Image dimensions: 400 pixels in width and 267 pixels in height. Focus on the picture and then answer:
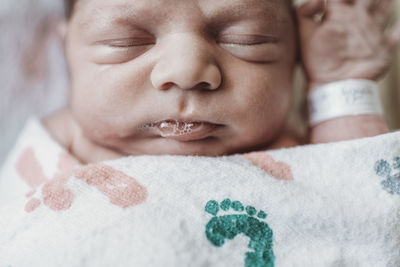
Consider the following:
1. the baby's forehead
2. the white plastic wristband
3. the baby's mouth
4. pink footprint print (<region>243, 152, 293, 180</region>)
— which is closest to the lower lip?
the baby's mouth

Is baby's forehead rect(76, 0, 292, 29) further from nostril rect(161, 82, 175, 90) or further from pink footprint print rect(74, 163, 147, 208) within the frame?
pink footprint print rect(74, 163, 147, 208)

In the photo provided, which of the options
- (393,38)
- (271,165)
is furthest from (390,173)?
(393,38)

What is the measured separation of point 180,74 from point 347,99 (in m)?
0.45

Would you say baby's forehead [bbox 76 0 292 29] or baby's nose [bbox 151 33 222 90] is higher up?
baby's forehead [bbox 76 0 292 29]

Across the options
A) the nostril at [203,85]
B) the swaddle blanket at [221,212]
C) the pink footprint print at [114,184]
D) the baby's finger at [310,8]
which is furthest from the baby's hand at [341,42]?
the pink footprint print at [114,184]

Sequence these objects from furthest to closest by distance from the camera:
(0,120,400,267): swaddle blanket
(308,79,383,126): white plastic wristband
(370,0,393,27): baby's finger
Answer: (370,0,393,27): baby's finger → (308,79,383,126): white plastic wristband → (0,120,400,267): swaddle blanket

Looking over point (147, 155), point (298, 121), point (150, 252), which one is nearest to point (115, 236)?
point (150, 252)

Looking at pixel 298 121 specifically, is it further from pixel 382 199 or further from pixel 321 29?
pixel 382 199

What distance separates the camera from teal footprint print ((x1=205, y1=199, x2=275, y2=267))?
0.72m

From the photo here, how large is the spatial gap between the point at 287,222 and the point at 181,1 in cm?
46

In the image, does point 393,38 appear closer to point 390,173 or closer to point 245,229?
point 390,173

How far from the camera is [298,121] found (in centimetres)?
146

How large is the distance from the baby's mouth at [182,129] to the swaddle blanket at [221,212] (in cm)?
5

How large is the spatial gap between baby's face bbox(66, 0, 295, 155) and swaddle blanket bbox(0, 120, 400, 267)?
0.07m
